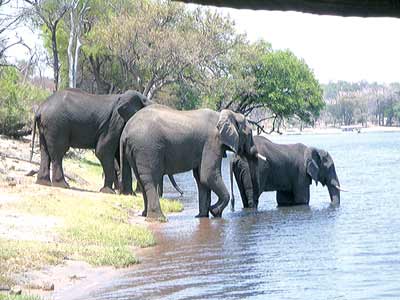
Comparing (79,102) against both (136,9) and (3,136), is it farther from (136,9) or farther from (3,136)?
(136,9)

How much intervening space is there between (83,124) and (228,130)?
4628mm

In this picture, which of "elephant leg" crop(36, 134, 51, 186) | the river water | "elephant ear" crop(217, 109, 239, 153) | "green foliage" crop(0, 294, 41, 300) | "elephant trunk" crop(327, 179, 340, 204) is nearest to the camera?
"green foliage" crop(0, 294, 41, 300)

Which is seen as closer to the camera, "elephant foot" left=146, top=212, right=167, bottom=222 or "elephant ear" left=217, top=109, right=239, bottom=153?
"elephant foot" left=146, top=212, right=167, bottom=222

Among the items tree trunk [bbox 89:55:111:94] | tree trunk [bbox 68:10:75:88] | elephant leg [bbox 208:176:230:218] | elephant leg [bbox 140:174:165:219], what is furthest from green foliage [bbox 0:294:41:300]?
tree trunk [bbox 89:55:111:94]

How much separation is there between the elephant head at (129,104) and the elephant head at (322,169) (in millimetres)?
4575

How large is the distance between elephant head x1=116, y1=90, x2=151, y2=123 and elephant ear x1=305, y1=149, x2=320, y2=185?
4510mm

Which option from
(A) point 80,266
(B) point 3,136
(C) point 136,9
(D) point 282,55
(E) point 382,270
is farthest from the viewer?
(D) point 282,55

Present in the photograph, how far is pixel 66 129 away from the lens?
2122 cm

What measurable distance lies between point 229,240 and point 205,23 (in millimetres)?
37113

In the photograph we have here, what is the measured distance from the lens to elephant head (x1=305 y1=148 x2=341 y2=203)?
2266 centimetres

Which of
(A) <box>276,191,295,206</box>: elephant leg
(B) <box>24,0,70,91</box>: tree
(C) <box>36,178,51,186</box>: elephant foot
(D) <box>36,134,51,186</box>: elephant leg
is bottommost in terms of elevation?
(A) <box>276,191,295,206</box>: elephant leg

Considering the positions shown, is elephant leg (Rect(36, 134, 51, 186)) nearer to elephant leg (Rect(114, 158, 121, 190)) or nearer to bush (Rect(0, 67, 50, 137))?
elephant leg (Rect(114, 158, 121, 190))

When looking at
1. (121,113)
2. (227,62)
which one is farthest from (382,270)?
(227,62)

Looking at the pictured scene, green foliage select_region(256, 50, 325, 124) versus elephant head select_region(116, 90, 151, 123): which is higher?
green foliage select_region(256, 50, 325, 124)
